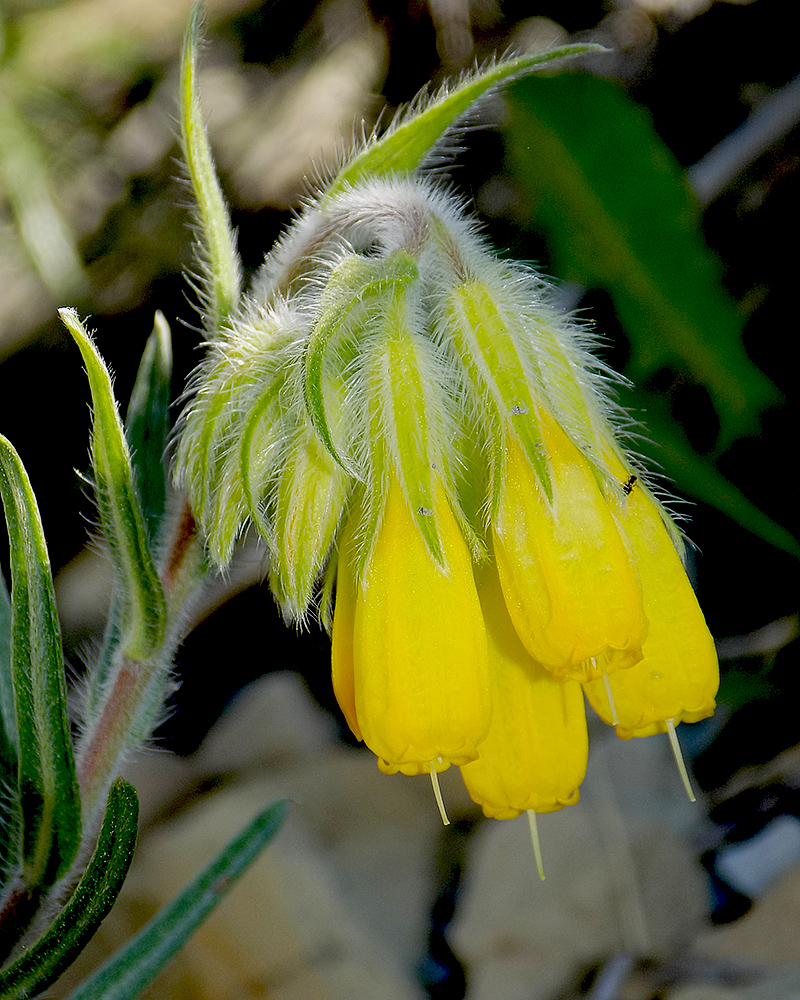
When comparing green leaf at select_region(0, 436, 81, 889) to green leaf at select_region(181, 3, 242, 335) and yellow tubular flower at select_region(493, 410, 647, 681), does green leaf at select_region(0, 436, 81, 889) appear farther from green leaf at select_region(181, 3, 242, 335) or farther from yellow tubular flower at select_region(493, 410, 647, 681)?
yellow tubular flower at select_region(493, 410, 647, 681)

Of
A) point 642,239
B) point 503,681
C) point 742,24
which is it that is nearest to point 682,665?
point 503,681

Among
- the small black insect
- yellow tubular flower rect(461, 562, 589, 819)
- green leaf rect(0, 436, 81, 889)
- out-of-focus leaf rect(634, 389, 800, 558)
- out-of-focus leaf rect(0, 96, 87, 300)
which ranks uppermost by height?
out-of-focus leaf rect(0, 96, 87, 300)

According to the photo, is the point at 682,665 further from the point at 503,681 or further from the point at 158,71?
the point at 158,71

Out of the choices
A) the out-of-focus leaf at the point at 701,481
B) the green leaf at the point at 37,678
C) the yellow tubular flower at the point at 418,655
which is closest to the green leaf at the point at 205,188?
the green leaf at the point at 37,678

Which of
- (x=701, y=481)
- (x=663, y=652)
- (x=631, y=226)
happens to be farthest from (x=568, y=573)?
(x=631, y=226)

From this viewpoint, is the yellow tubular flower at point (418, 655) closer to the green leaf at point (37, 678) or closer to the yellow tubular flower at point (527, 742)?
the yellow tubular flower at point (527, 742)

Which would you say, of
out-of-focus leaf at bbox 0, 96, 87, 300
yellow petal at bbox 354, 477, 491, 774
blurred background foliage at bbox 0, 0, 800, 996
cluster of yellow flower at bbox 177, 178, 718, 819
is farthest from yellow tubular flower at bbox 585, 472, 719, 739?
out-of-focus leaf at bbox 0, 96, 87, 300
